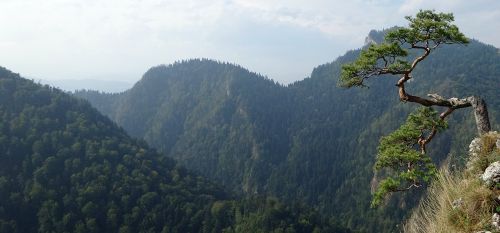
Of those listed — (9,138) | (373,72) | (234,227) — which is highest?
(373,72)

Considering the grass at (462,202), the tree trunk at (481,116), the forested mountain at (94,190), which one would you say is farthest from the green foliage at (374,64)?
the forested mountain at (94,190)

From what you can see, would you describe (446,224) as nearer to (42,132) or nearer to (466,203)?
(466,203)

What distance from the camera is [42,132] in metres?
143

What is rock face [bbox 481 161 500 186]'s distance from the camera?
12.8 meters

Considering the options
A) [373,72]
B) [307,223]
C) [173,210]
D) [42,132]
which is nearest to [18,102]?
[42,132]

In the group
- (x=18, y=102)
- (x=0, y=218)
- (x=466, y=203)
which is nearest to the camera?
(x=466, y=203)

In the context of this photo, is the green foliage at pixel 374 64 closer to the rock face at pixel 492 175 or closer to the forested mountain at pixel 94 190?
the rock face at pixel 492 175

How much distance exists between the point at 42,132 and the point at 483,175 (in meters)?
147

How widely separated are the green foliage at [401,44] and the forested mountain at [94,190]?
10268 cm

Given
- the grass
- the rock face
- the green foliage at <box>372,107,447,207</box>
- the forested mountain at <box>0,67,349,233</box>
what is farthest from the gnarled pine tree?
the forested mountain at <box>0,67,349,233</box>

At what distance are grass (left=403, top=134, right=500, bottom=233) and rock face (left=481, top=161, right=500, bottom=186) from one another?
19 centimetres

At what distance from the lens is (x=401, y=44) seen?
58.3 ft

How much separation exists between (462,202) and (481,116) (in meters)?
5.57

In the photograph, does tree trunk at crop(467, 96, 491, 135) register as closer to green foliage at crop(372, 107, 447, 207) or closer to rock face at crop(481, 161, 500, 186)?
green foliage at crop(372, 107, 447, 207)
